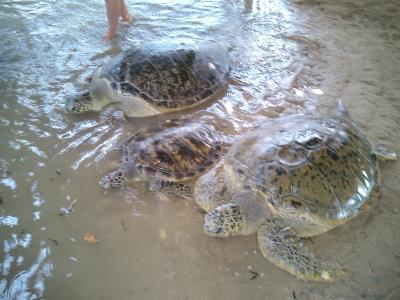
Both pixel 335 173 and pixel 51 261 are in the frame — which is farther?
pixel 335 173

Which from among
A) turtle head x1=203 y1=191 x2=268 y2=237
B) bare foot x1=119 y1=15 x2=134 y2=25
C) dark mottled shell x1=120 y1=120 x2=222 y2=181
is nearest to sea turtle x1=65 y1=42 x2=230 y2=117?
dark mottled shell x1=120 y1=120 x2=222 y2=181

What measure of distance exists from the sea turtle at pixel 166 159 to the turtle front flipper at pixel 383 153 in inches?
60.3

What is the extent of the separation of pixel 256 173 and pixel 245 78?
1964 millimetres

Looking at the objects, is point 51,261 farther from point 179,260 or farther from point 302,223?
point 302,223

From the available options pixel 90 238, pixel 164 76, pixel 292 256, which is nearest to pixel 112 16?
pixel 164 76

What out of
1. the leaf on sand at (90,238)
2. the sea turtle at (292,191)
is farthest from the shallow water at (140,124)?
the sea turtle at (292,191)

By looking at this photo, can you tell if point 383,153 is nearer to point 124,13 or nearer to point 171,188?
point 171,188

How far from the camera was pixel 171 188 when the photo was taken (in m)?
2.72

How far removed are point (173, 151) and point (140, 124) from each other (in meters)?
0.85

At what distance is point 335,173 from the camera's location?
2477 millimetres

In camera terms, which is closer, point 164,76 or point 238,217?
point 238,217

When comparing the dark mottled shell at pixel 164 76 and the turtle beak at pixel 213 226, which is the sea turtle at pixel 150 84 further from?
the turtle beak at pixel 213 226

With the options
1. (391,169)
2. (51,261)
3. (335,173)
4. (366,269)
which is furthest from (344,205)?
(51,261)

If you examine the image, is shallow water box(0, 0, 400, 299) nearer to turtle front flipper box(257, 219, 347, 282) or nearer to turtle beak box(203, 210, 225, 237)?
turtle front flipper box(257, 219, 347, 282)
